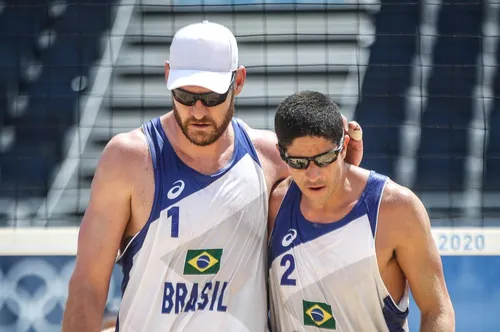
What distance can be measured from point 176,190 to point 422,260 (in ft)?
2.89

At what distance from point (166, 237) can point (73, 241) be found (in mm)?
2145

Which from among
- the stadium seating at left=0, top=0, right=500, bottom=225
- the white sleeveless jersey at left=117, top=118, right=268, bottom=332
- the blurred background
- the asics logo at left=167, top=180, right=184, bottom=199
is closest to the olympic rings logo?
the blurred background

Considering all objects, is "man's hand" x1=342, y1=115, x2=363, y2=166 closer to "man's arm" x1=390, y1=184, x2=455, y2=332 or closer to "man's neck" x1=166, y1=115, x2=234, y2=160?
"man's arm" x1=390, y1=184, x2=455, y2=332

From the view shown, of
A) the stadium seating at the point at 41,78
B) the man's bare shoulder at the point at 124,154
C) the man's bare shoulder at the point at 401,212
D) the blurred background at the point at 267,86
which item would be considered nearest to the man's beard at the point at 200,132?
the man's bare shoulder at the point at 124,154

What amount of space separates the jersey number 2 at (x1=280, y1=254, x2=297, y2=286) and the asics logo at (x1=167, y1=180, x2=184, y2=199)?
43cm

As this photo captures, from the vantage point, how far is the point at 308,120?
10.3ft

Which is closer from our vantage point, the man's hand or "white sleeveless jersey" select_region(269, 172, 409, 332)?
"white sleeveless jersey" select_region(269, 172, 409, 332)

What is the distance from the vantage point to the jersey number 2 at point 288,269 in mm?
3303

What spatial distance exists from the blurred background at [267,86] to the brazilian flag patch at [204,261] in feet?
7.56

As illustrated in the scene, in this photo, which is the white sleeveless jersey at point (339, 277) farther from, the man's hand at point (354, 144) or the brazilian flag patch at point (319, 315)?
the man's hand at point (354, 144)

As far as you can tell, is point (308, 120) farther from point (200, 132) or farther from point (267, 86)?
point (267, 86)

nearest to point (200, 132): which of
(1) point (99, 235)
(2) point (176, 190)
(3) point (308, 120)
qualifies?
(2) point (176, 190)

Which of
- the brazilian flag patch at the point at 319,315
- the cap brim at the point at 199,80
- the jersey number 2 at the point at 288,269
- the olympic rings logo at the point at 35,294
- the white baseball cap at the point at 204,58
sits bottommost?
the olympic rings logo at the point at 35,294

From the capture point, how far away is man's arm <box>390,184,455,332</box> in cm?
317
